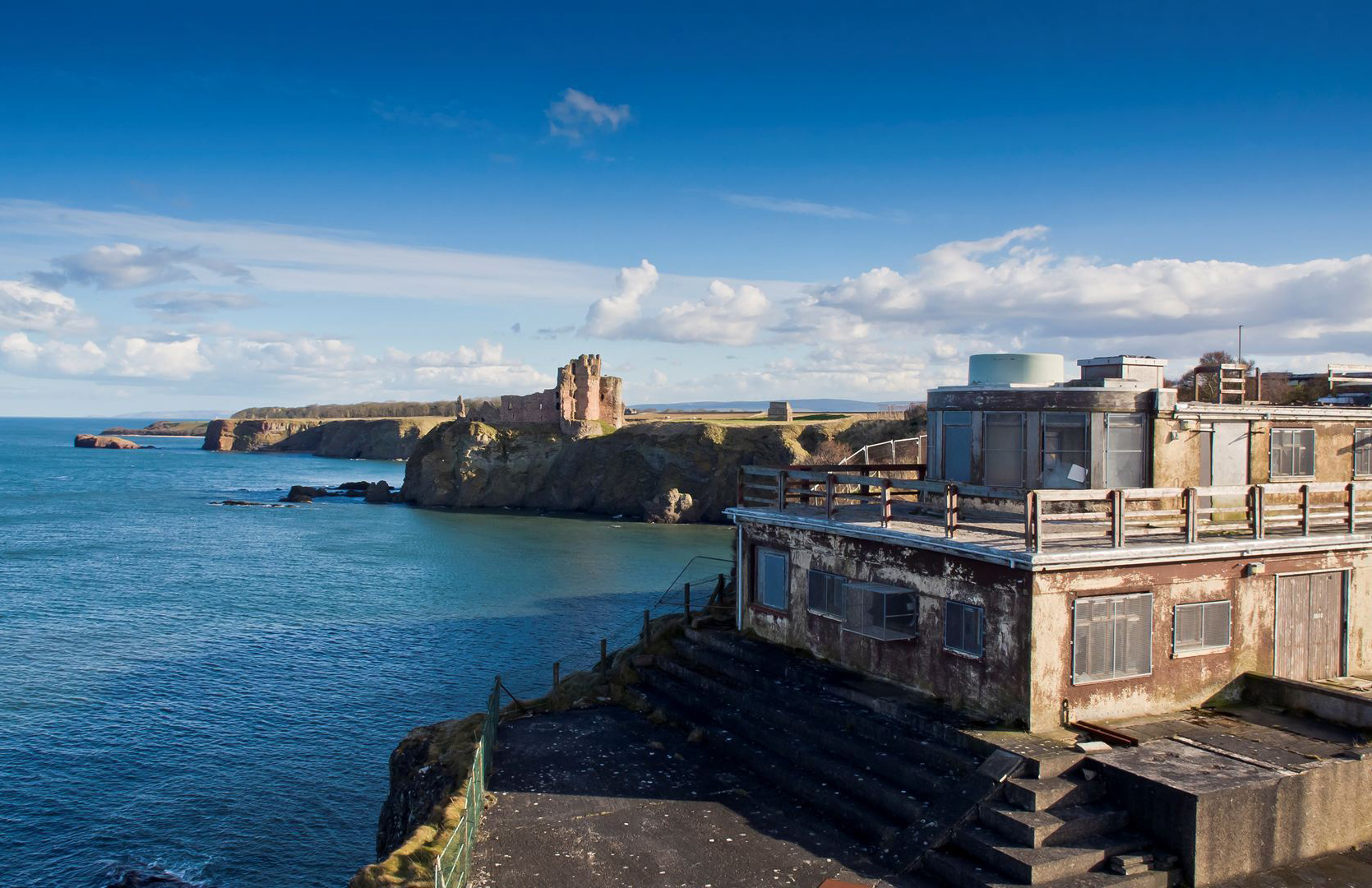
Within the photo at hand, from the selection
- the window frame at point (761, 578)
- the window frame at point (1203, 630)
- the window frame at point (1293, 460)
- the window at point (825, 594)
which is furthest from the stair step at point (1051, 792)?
the window frame at point (1293, 460)

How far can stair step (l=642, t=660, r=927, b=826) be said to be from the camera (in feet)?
46.0

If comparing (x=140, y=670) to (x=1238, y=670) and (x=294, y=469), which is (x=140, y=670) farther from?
(x=294, y=469)

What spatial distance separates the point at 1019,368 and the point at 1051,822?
1071 cm

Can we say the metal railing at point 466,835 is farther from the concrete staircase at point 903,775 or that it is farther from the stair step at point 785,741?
the stair step at point 785,741

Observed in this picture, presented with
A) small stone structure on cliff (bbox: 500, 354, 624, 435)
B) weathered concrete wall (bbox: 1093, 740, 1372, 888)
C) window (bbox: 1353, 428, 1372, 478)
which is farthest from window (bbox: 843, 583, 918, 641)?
small stone structure on cliff (bbox: 500, 354, 624, 435)

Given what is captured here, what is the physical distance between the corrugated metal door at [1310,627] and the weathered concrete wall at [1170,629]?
206 mm

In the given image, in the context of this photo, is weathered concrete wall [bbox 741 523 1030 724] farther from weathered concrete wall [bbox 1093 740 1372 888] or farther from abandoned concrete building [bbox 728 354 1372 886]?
weathered concrete wall [bbox 1093 740 1372 888]

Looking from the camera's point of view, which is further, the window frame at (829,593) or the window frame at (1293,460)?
the window frame at (1293,460)

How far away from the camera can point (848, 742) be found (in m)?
15.6

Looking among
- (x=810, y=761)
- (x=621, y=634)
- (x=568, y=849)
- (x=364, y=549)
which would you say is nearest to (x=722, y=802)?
(x=810, y=761)

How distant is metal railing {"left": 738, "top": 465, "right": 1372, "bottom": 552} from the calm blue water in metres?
14.9

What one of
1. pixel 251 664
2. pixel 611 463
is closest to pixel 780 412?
pixel 611 463

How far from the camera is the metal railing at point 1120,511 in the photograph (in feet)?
50.2

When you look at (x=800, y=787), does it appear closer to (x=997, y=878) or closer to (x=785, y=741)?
(x=785, y=741)
